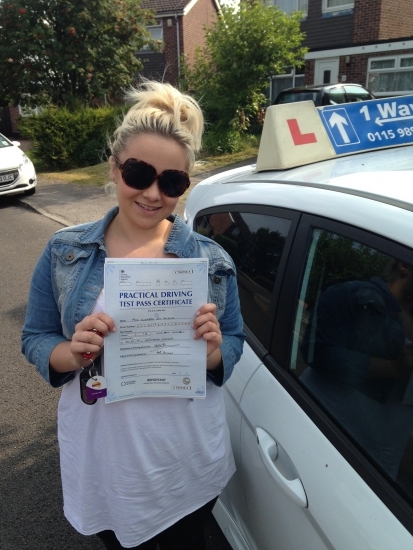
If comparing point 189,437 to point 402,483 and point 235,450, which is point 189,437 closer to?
point 235,450

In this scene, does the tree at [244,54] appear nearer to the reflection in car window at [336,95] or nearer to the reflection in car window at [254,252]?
the reflection in car window at [336,95]

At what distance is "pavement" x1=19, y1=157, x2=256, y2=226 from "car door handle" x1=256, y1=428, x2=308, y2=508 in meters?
6.51

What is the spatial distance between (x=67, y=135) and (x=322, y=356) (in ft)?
44.1

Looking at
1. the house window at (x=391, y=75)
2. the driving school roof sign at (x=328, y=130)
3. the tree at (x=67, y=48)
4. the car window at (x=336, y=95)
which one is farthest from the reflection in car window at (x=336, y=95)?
the driving school roof sign at (x=328, y=130)

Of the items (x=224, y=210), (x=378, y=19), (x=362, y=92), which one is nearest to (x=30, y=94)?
(x=362, y=92)

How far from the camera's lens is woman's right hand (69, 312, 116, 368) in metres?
1.22

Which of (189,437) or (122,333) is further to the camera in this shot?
(189,437)

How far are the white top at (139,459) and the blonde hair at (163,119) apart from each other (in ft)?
1.58

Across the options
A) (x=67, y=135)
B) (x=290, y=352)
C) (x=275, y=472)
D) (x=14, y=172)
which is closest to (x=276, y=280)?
(x=290, y=352)

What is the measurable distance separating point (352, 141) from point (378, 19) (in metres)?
17.1

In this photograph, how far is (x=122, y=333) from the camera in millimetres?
1250

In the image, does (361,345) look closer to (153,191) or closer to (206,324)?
(206,324)

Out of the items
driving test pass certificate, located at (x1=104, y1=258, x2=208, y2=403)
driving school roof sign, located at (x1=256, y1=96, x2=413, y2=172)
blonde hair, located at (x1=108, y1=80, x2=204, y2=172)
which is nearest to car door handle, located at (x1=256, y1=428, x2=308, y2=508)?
driving test pass certificate, located at (x1=104, y1=258, x2=208, y2=403)

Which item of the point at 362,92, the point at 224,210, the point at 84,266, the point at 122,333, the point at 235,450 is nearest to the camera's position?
the point at 122,333
